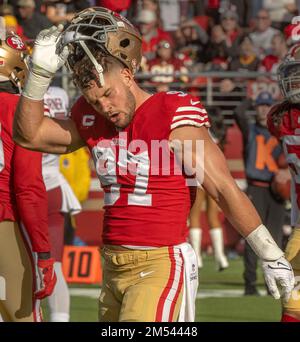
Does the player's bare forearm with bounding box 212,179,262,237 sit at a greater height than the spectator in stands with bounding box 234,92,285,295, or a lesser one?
lesser

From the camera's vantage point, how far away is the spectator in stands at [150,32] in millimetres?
15531

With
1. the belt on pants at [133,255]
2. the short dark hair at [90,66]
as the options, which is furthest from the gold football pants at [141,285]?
the short dark hair at [90,66]

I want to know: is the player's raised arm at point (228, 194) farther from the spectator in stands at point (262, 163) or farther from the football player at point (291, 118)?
the spectator in stands at point (262, 163)

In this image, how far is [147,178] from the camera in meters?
5.01

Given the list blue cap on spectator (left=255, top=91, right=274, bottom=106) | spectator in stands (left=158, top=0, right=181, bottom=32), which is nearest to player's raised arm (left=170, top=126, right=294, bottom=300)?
blue cap on spectator (left=255, top=91, right=274, bottom=106)

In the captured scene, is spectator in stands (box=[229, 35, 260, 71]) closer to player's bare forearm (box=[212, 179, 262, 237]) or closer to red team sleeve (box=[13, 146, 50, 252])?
red team sleeve (box=[13, 146, 50, 252])

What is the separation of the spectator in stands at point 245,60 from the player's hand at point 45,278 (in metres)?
9.57

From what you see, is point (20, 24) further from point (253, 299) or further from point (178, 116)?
point (178, 116)

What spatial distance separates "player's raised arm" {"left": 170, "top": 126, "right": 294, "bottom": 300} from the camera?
489cm

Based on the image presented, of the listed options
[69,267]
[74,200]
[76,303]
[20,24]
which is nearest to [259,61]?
[20,24]

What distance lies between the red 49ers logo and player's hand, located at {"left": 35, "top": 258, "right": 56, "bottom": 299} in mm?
1193

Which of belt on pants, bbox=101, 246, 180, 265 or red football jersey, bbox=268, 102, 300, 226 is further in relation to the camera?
red football jersey, bbox=268, 102, 300, 226

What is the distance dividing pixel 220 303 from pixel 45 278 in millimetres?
4059
